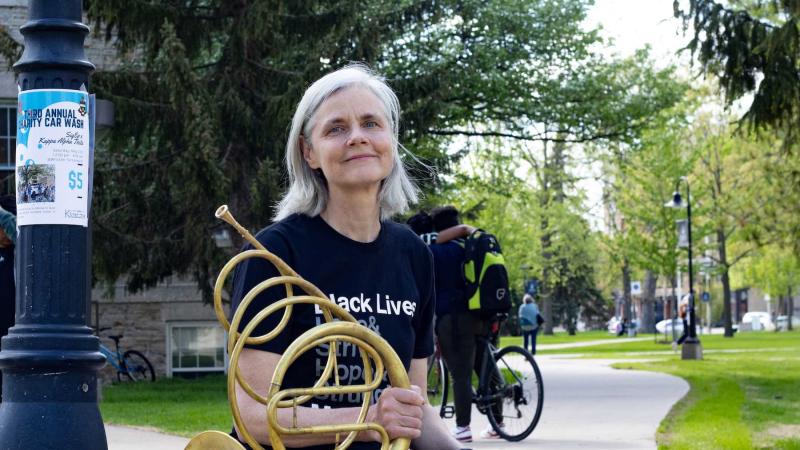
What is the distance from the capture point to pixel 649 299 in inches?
2808

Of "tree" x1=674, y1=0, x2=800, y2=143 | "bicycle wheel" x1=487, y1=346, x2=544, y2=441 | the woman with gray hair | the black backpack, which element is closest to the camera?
the woman with gray hair

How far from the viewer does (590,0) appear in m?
25.3

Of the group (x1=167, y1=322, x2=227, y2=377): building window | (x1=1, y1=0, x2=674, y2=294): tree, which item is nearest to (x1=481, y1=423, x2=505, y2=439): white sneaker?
(x1=1, y1=0, x2=674, y2=294): tree

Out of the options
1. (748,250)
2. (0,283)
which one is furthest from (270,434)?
(748,250)

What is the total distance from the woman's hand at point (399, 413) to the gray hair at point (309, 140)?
1.88 feet

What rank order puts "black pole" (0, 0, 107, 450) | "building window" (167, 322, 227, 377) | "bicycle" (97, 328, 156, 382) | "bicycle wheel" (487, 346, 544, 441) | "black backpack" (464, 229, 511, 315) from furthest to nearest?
"building window" (167, 322, 227, 377)
"bicycle" (97, 328, 156, 382)
"bicycle wheel" (487, 346, 544, 441)
"black backpack" (464, 229, 511, 315)
"black pole" (0, 0, 107, 450)

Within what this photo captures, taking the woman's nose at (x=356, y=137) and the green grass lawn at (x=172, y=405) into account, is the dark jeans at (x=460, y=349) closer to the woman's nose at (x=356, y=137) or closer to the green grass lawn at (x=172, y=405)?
the green grass lawn at (x=172, y=405)

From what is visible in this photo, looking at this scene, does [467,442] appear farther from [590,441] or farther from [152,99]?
[152,99]

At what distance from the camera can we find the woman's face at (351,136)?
10.2 feet

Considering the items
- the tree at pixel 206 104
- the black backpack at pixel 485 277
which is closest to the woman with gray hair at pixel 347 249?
the black backpack at pixel 485 277

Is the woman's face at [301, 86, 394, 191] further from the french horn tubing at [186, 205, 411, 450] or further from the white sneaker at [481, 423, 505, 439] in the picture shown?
the white sneaker at [481, 423, 505, 439]

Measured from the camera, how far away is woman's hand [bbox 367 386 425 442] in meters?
2.76

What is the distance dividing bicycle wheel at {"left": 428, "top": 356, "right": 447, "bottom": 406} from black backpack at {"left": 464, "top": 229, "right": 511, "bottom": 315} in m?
1.79

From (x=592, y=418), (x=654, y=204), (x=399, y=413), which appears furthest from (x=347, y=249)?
(x=654, y=204)
